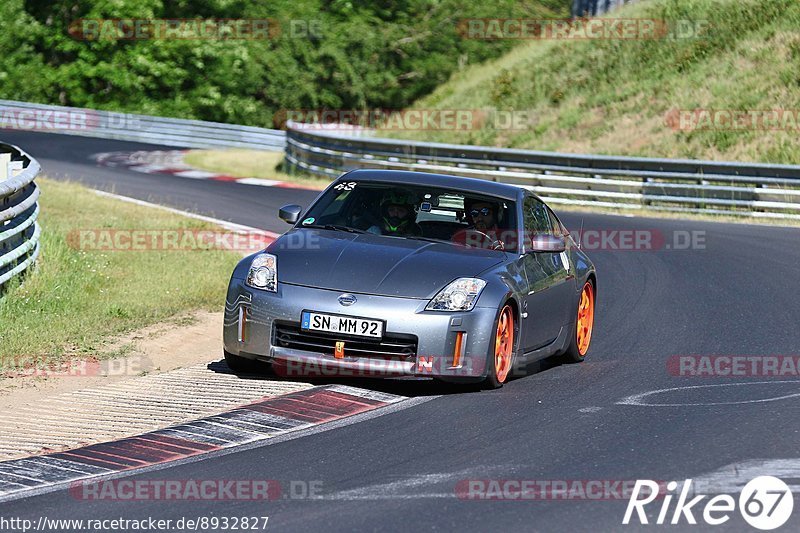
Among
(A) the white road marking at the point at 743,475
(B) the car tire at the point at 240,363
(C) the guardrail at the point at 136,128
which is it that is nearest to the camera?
(A) the white road marking at the point at 743,475

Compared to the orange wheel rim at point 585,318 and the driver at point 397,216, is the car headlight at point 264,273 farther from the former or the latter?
the orange wheel rim at point 585,318

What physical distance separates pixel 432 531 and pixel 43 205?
572 inches

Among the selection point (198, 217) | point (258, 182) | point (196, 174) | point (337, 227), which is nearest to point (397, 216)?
point (337, 227)

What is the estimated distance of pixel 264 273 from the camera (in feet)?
29.2

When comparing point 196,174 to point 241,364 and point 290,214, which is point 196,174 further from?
point 241,364

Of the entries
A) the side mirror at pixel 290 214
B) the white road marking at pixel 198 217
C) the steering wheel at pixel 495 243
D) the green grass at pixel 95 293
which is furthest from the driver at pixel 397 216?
the white road marking at pixel 198 217

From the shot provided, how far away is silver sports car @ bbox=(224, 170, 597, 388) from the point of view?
334 inches

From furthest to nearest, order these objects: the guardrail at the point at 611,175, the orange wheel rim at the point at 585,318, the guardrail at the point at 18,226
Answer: the guardrail at the point at 611,175 → the guardrail at the point at 18,226 → the orange wheel rim at the point at 585,318

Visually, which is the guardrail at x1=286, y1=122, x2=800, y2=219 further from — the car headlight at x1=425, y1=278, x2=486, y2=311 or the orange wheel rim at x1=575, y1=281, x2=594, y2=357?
the car headlight at x1=425, y1=278, x2=486, y2=311

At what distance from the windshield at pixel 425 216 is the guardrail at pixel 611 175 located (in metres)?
14.1

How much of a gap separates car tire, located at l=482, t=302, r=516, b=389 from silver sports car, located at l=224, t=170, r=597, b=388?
0.01 m

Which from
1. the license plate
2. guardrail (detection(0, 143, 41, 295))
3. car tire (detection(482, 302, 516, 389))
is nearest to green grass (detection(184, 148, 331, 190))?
guardrail (detection(0, 143, 41, 295))

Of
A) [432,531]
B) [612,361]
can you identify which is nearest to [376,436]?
[432,531]

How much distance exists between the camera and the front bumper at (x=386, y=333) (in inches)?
333
